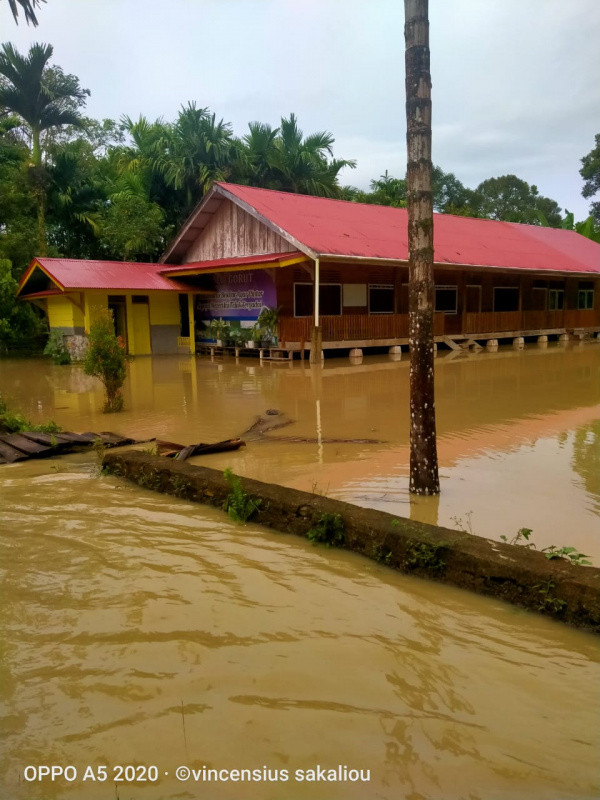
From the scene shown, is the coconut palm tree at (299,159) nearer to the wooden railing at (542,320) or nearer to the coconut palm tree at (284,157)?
the coconut palm tree at (284,157)

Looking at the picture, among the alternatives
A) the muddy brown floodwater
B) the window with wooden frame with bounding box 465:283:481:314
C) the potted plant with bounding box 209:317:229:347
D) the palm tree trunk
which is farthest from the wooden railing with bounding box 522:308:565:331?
the muddy brown floodwater

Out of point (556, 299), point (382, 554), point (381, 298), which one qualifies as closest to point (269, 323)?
point (381, 298)

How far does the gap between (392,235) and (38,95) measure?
13.9 meters

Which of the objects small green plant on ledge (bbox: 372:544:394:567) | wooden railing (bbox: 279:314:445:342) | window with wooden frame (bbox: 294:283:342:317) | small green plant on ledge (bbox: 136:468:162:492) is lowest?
small green plant on ledge (bbox: 372:544:394:567)

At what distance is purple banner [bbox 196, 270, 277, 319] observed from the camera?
66.5ft

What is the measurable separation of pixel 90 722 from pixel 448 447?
5805mm

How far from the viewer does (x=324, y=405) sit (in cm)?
1099

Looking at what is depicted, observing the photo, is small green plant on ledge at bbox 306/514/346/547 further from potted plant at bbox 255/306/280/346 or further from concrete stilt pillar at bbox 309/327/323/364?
potted plant at bbox 255/306/280/346

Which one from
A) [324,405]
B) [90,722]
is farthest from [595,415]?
[90,722]

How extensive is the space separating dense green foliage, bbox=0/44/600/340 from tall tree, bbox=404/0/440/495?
15429 millimetres

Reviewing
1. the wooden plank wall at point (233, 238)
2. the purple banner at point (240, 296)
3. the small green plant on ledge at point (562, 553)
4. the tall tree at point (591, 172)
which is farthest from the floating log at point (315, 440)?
the tall tree at point (591, 172)

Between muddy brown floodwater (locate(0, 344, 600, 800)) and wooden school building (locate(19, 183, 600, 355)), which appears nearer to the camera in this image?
muddy brown floodwater (locate(0, 344, 600, 800))

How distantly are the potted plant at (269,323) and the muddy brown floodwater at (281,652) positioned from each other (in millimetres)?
13273

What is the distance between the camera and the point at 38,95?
77.2ft
